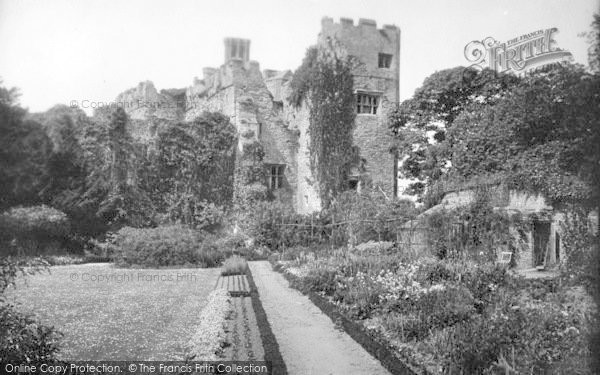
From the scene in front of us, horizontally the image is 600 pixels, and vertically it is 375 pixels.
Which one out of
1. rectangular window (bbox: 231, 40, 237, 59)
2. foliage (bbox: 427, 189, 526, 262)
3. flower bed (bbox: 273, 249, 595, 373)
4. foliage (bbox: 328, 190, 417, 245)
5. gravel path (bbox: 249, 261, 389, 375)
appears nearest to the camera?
flower bed (bbox: 273, 249, 595, 373)

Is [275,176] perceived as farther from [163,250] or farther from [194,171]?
[163,250]

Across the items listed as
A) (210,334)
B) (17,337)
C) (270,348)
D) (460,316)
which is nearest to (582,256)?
(460,316)

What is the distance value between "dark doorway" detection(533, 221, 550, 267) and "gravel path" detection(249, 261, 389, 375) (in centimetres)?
769

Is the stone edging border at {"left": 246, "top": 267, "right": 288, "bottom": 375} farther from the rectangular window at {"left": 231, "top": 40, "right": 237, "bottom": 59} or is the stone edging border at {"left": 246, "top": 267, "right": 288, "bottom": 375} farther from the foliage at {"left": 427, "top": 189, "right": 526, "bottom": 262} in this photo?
the rectangular window at {"left": 231, "top": 40, "right": 237, "bottom": 59}

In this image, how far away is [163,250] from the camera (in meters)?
19.4

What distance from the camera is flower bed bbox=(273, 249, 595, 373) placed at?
588 cm

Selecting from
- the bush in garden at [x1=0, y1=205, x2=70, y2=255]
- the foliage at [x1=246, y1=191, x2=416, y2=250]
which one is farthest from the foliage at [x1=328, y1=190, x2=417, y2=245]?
the bush in garden at [x1=0, y1=205, x2=70, y2=255]

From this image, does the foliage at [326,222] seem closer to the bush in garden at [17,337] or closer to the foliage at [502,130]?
the foliage at [502,130]

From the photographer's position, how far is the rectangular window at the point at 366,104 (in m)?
26.0

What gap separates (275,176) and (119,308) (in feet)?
54.1

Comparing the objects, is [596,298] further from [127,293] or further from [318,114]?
[318,114]

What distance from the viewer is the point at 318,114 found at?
2536 centimetres

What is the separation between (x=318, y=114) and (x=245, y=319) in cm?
1705

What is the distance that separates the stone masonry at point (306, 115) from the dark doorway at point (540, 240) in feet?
34.9
